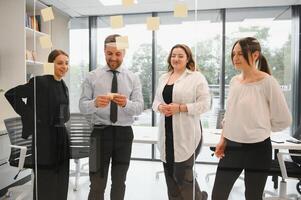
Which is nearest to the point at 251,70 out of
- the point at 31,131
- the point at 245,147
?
the point at 245,147

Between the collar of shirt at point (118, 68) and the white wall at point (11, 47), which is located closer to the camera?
the collar of shirt at point (118, 68)

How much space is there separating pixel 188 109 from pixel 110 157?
762 millimetres

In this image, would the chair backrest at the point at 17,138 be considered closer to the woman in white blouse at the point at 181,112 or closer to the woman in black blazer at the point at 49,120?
the woman in black blazer at the point at 49,120

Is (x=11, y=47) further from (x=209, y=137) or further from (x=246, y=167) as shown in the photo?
(x=246, y=167)

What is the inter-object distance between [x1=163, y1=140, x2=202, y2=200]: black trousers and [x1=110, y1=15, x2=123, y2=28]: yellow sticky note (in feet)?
3.76

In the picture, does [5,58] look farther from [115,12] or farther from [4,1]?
[115,12]

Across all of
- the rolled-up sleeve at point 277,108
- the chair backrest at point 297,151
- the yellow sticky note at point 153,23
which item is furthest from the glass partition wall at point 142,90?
the chair backrest at point 297,151

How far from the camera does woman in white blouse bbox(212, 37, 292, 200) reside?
1.75 m

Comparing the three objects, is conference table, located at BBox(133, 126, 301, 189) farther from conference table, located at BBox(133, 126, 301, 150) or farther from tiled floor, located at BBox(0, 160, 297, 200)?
tiled floor, located at BBox(0, 160, 297, 200)

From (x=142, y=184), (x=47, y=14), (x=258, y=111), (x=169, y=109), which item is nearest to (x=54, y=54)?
(x=47, y=14)

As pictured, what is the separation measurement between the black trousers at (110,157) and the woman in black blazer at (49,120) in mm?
298

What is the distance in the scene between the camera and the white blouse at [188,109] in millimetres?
1900

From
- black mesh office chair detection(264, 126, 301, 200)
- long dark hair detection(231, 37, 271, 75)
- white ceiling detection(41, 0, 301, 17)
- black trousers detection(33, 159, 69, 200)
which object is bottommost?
black trousers detection(33, 159, 69, 200)

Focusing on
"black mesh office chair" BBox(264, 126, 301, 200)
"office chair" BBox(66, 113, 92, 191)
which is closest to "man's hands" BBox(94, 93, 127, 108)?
"office chair" BBox(66, 113, 92, 191)
